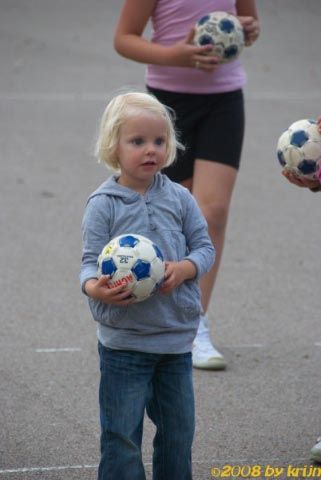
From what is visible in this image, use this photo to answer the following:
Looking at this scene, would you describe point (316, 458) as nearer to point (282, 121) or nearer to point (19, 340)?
point (19, 340)

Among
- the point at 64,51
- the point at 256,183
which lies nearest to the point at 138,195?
the point at 256,183

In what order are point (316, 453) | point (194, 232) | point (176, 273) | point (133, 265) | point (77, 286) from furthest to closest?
point (77, 286)
point (316, 453)
point (194, 232)
point (176, 273)
point (133, 265)

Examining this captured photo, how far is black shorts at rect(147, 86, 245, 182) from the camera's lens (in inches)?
213

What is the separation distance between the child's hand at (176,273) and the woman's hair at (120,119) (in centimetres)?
37

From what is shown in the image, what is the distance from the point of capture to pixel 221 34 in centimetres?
521

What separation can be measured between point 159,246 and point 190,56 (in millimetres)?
1797

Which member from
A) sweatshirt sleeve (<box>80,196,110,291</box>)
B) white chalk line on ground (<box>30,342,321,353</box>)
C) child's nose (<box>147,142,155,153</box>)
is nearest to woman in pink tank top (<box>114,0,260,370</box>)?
white chalk line on ground (<box>30,342,321,353</box>)

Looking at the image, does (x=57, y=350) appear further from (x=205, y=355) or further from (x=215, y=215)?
(x=215, y=215)

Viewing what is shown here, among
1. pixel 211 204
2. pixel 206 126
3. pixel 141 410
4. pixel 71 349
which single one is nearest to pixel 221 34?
pixel 206 126

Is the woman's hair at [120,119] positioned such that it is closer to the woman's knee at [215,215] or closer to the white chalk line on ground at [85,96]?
the woman's knee at [215,215]

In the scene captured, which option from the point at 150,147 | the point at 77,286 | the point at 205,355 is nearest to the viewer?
the point at 150,147

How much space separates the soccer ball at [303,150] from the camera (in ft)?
A: 13.9

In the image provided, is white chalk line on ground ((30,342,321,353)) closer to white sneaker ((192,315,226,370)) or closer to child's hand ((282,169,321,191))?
white sneaker ((192,315,226,370))

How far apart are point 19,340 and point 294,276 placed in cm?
211
